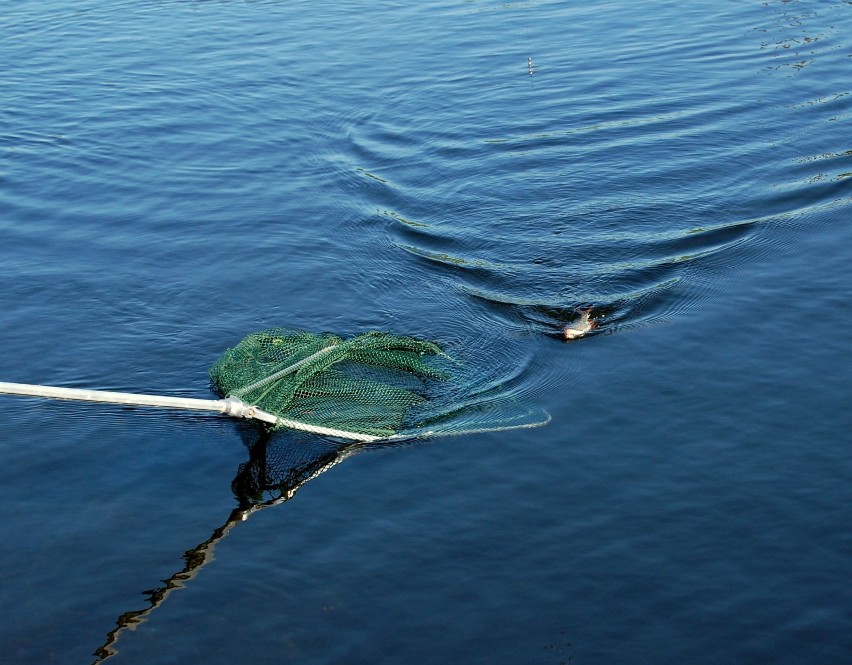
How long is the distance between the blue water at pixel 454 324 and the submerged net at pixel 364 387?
0.26 meters

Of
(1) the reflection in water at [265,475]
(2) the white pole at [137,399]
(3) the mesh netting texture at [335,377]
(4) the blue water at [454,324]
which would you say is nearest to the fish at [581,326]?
(4) the blue water at [454,324]

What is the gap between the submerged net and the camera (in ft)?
33.3

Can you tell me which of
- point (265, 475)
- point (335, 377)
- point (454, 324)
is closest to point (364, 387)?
point (335, 377)

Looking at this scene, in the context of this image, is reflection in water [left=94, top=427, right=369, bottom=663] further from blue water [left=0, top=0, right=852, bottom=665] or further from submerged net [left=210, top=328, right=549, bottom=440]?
submerged net [left=210, top=328, right=549, bottom=440]

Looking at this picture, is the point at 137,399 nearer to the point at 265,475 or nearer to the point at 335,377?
the point at 265,475

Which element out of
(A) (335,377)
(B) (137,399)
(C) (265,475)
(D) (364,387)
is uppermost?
(B) (137,399)

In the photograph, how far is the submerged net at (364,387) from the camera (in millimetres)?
10141

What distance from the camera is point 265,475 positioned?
9977mm

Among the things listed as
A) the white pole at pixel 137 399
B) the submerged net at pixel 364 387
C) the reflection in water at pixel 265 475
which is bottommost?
the reflection in water at pixel 265 475

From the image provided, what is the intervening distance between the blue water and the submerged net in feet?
0.87

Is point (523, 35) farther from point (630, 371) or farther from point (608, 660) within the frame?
point (608, 660)

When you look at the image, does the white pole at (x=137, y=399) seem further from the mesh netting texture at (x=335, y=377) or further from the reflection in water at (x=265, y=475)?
the reflection in water at (x=265, y=475)

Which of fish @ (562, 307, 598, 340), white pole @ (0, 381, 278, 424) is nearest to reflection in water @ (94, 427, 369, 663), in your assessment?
white pole @ (0, 381, 278, 424)

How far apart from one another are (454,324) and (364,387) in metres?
2.00
